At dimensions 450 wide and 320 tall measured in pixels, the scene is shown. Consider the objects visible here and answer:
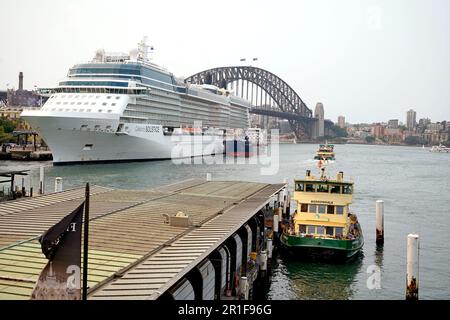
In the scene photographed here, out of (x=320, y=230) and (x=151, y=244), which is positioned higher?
(x=151, y=244)

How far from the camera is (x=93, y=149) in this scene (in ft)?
180

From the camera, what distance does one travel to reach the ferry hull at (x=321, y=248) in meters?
20.3

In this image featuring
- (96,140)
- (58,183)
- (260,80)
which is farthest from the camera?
(260,80)

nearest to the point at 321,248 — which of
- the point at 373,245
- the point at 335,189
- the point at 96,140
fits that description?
the point at 335,189

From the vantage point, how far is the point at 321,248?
2052 cm

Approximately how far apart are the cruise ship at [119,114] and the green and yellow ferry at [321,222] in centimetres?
3485

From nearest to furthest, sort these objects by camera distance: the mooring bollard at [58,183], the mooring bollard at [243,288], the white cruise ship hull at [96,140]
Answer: the mooring bollard at [243,288] < the mooring bollard at [58,183] < the white cruise ship hull at [96,140]

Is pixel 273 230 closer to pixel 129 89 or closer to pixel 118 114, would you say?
pixel 118 114

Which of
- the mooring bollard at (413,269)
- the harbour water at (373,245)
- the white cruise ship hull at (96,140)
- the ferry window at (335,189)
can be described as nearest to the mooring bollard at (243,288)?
the harbour water at (373,245)

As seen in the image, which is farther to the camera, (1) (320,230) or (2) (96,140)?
(2) (96,140)

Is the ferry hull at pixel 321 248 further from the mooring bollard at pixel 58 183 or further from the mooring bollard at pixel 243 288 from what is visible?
the mooring bollard at pixel 58 183

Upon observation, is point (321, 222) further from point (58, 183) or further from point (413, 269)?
point (58, 183)

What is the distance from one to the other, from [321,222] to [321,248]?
117cm
